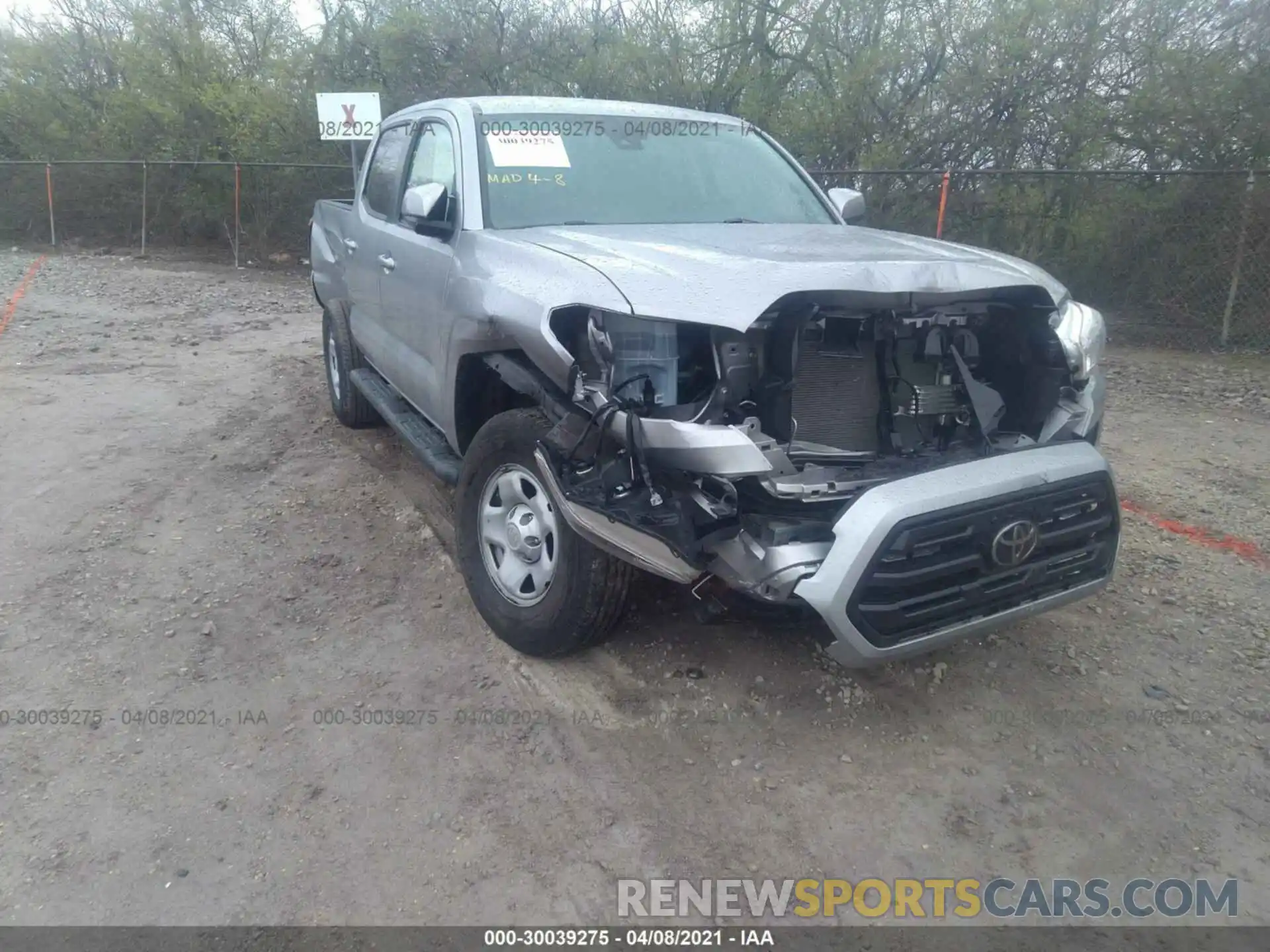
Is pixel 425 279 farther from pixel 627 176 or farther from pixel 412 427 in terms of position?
pixel 627 176

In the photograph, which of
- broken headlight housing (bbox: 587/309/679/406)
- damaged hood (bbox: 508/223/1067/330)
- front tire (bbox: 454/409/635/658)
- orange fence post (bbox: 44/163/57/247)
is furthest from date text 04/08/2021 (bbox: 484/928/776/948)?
orange fence post (bbox: 44/163/57/247)

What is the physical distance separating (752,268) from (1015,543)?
1150 mm

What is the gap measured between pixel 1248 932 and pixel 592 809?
1.76 metres

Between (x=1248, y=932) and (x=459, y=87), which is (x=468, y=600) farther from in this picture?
(x=459, y=87)

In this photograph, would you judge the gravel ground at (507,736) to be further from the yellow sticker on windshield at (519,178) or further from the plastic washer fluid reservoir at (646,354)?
the yellow sticker on windshield at (519,178)

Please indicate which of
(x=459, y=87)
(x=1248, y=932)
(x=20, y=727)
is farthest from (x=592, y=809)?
(x=459, y=87)

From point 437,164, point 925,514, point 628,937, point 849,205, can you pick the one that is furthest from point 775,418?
point 437,164

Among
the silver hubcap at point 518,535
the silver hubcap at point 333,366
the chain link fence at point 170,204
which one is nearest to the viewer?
the silver hubcap at point 518,535

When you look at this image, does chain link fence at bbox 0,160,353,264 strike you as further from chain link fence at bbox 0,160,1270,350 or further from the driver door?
the driver door

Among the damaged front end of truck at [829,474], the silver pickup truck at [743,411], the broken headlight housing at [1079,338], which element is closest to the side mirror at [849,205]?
the silver pickup truck at [743,411]

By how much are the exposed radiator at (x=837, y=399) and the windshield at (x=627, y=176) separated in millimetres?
1261

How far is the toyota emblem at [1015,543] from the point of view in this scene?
9.56ft

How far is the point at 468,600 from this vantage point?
13.4ft

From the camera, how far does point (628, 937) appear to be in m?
2.49
